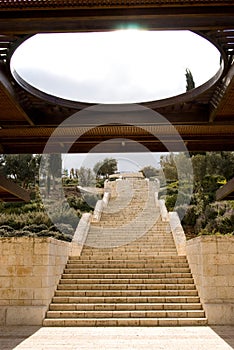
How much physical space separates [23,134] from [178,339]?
444 cm

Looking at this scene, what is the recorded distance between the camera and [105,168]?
4350 cm

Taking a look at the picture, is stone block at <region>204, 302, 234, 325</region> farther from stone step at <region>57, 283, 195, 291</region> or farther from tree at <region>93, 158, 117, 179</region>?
tree at <region>93, 158, 117, 179</region>

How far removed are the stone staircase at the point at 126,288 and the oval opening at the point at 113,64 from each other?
464 cm

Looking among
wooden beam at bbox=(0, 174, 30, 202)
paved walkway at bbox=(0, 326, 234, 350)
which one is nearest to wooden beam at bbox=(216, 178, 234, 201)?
paved walkway at bbox=(0, 326, 234, 350)

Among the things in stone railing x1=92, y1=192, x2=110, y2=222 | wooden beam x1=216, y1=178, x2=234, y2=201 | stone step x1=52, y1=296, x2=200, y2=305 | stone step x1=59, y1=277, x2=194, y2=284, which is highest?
stone railing x1=92, y1=192, x2=110, y2=222

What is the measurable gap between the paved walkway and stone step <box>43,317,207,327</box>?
24 centimetres

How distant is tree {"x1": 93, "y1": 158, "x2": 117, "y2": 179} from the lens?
43.1 metres

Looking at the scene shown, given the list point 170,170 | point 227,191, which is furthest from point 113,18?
point 170,170

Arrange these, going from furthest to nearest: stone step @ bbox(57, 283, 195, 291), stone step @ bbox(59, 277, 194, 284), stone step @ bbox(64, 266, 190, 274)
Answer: stone step @ bbox(64, 266, 190, 274) < stone step @ bbox(59, 277, 194, 284) < stone step @ bbox(57, 283, 195, 291)

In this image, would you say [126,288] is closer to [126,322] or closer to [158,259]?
[126,322]

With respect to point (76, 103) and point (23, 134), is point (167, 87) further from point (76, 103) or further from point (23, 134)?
point (23, 134)

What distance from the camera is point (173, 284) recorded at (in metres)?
9.29

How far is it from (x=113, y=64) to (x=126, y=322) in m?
5.12

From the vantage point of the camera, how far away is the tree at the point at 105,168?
4309 cm
